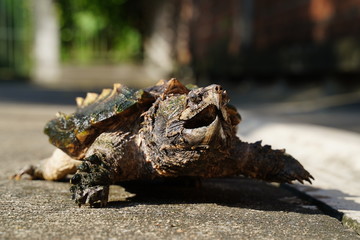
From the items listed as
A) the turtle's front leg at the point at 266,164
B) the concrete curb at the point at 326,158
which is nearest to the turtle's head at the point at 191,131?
the turtle's front leg at the point at 266,164

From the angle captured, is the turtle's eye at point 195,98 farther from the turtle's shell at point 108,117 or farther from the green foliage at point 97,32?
the green foliage at point 97,32

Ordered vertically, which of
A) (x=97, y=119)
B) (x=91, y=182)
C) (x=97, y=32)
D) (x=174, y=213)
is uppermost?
(x=97, y=32)

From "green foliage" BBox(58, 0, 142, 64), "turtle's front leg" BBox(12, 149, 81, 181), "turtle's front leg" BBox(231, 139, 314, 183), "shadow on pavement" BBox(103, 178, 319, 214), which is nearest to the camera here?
"shadow on pavement" BBox(103, 178, 319, 214)

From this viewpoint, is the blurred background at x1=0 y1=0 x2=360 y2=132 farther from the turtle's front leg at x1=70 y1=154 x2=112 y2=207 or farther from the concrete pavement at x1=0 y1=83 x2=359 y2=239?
the turtle's front leg at x1=70 y1=154 x2=112 y2=207

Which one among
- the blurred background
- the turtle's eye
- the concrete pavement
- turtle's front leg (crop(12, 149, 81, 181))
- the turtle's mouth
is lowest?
the concrete pavement

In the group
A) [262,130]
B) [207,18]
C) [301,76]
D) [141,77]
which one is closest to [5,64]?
[141,77]

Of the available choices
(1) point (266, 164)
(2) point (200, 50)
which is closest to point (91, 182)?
(1) point (266, 164)

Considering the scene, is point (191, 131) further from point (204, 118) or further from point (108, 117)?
point (108, 117)

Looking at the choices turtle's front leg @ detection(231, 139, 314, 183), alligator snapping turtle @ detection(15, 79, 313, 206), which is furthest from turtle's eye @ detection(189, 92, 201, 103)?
turtle's front leg @ detection(231, 139, 314, 183)
